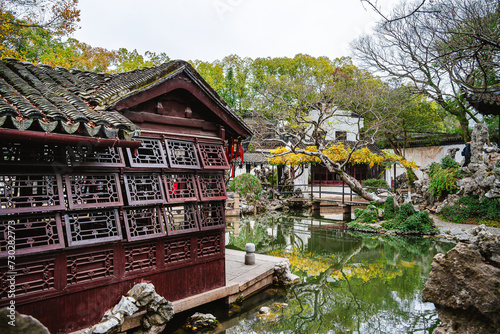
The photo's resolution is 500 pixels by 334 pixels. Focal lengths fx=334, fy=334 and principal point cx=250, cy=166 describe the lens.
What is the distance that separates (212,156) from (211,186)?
0.63 m

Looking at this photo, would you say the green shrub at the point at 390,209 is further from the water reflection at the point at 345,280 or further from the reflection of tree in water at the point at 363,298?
the reflection of tree in water at the point at 363,298

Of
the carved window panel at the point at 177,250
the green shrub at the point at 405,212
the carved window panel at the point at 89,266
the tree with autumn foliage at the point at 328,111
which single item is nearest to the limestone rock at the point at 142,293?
the carved window panel at the point at 89,266

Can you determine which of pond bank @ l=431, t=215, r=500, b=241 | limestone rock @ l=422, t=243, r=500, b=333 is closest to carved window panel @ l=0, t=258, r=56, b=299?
limestone rock @ l=422, t=243, r=500, b=333

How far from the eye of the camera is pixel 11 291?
13.1 ft

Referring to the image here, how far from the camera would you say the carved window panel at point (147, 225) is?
205 inches

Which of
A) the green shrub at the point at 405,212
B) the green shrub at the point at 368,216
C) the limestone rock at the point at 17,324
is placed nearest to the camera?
the limestone rock at the point at 17,324

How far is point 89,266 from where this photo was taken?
4746 millimetres

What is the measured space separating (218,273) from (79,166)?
3.28 meters

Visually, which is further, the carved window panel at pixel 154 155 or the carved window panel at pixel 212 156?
the carved window panel at pixel 212 156

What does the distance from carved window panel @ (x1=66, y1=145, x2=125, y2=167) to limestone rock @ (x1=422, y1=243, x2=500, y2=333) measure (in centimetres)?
530

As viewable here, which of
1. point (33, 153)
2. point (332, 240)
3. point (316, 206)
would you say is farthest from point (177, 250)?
point (316, 206)

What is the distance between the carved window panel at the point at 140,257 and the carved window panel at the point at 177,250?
268 millimetres

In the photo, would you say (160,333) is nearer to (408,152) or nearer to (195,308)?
(195,308)

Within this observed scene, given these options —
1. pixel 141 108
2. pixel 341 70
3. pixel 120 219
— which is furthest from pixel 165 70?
pixel 341 70
